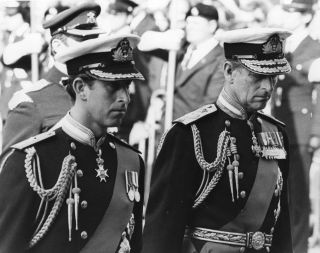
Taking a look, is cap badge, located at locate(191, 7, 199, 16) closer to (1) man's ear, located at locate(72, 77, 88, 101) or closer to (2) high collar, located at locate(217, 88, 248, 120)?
(2) high collar, located at locate(217, 88, 248, 120)

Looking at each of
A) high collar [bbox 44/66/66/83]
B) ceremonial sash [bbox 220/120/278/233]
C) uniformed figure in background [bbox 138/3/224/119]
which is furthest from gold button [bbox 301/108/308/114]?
ceremonial sash [bbox 220/120/278/233]

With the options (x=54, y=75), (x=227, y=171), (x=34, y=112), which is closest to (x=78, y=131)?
(x=227, y=171)

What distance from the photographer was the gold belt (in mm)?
4367

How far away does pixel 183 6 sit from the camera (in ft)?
22.6

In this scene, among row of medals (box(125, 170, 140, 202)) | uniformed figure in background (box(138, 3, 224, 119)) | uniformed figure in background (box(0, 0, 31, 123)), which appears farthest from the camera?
uniformed figure in background (box(0, 0, 31, 123))

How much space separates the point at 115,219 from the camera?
13.2 ft

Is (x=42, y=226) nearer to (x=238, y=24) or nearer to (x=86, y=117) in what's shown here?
(x=86, y=117)

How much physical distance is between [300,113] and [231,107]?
1931 mm

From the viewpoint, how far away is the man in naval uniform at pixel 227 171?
4.34 metres

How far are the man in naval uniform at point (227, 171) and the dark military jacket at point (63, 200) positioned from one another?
0.23m

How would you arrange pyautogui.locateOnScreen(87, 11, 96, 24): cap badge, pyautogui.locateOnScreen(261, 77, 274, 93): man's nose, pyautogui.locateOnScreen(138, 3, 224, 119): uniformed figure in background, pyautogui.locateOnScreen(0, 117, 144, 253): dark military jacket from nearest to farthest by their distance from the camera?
1. pyautogui.locateOnScreen(0, 117, 144, 253): dark military jacket
2. pyautogui.locateOnScreen(261, 77, 274, 93): man's nose
3. pyautogui.locateOnScreen(87, 11, 96, 24): cap badge
4. pyautogui.locateOnScreen(138, 3, 224, 119): uniformed figure in background

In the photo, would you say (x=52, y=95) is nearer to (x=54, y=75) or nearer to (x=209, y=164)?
(x=54, y=75)

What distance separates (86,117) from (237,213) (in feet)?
3.13

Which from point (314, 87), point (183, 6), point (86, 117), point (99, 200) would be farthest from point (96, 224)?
point (183, 6)
